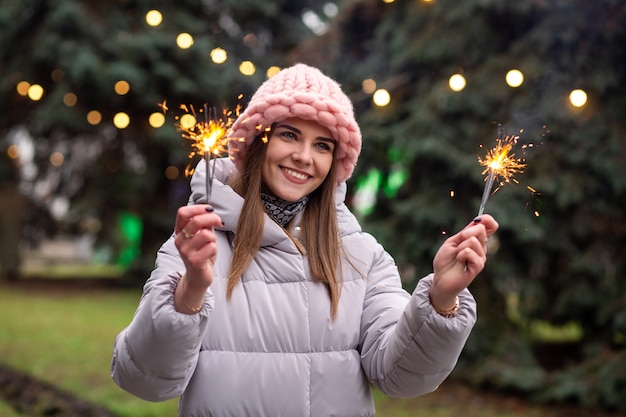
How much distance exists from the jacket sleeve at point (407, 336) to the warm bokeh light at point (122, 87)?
9.27 m

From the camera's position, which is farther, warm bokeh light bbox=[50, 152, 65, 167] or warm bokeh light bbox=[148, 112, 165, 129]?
warm bokeh light bbox=[50, 152, 65, 167]

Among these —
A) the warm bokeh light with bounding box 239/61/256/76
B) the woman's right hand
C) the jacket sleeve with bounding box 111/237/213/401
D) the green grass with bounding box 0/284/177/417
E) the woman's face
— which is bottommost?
the green grass with bounding box 0/284/177/417

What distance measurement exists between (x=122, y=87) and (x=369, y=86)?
530cm

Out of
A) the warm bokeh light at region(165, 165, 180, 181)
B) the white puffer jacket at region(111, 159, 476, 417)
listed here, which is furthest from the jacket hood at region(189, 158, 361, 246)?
the warm bokeh light at region(165, 165, 180, 181)

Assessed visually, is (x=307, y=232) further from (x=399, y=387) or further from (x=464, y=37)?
(x=464, y=37)

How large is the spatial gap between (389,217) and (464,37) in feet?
5.14

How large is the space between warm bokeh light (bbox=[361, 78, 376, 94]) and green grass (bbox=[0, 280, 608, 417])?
8.30 ft

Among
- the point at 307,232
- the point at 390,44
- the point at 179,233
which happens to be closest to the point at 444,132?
the point at 390,44

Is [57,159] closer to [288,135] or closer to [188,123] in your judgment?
[188,123]

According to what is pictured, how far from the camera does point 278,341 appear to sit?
2.08 m

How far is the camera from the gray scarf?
7.48 feet

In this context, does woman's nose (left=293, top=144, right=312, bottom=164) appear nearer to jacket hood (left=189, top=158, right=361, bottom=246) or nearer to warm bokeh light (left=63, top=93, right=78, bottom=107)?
jacket hood (left=189, top=158, right=361, bottom=246)

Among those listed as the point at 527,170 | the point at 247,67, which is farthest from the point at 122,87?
the point at 247,67

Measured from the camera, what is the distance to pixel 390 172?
6660mm
